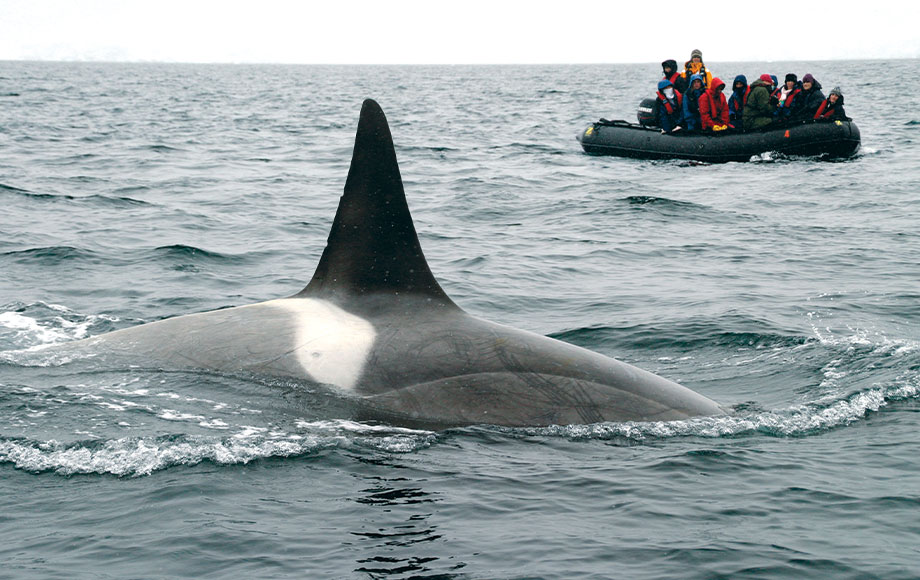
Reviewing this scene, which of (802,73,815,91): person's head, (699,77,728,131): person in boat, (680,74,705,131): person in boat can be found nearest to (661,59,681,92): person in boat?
(680,74,705,131): person in boat

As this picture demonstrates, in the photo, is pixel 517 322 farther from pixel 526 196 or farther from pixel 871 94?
pixel 871 94

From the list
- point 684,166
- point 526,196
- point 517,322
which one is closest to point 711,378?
point 517,322

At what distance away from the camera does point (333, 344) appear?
8320 mm

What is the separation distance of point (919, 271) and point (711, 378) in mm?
6963

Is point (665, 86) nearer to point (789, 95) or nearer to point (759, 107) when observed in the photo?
point (759, 107)

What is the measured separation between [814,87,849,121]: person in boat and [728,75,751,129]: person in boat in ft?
7.07

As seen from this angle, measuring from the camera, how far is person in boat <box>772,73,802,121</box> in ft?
102

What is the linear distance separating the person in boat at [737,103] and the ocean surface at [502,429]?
5911mm

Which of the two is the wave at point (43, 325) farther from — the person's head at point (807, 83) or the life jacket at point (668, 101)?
the person's head at point (807, 83)

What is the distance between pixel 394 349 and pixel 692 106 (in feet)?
83.3

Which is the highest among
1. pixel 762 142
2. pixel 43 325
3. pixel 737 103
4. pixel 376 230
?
pixel 737 103

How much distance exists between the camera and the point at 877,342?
1128 centimetres

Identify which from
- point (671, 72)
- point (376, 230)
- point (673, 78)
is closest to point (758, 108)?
point (673, 78)

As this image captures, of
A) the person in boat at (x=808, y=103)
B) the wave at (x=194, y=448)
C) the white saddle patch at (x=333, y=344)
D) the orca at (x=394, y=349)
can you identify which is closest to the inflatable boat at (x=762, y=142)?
the person in boat at (x=808, y=103)
